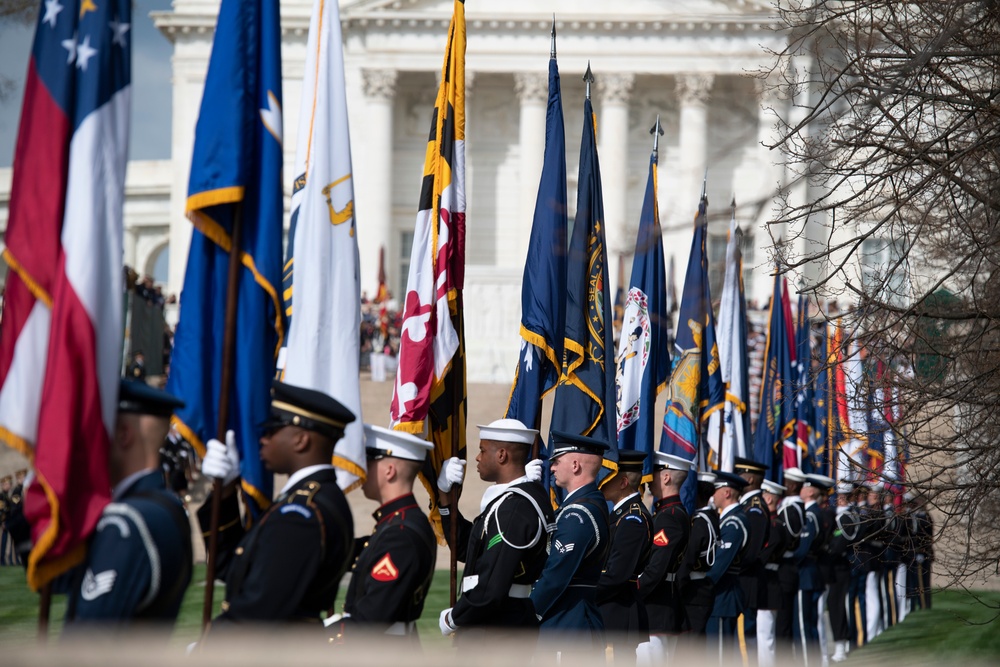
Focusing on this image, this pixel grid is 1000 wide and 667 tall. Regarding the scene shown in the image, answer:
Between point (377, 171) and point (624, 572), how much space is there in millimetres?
37664

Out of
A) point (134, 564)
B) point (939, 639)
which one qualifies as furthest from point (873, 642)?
point (134, 564)

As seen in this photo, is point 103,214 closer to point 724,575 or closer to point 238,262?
point 238,262

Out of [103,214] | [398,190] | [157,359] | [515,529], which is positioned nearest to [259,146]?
[103,214]

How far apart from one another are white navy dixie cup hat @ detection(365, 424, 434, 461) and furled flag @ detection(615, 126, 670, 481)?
163 inches

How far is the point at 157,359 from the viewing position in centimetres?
2638

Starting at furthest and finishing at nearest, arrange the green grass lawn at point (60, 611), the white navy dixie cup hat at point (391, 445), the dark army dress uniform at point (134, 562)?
the green grass lawn at point (60, 611)
the white navy dixie cup hat at point (391, 445)
the dark army dress uniform at point (134, 562)

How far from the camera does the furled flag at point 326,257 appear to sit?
18.8ft

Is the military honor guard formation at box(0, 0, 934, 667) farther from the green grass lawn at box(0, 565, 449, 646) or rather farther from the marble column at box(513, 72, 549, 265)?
the marble column at box(513, 72, 549, 265)

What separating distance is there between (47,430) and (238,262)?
126cm

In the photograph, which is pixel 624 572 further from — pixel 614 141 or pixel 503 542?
pixel 614 141

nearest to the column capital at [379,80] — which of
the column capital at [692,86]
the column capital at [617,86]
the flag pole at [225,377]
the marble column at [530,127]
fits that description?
the marble column at [530,127]

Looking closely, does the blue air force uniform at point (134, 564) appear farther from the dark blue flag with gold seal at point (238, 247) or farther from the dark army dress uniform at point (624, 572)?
the dark army dress uniform at point (624, 572)

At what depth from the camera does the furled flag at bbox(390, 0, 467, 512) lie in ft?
23.4

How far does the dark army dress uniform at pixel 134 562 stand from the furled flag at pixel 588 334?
13.3 ft
